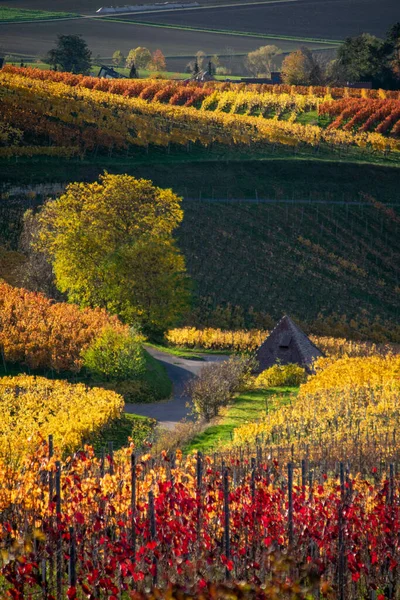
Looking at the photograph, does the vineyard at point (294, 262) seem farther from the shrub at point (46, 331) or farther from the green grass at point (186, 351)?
the shrub at point (46, 331)

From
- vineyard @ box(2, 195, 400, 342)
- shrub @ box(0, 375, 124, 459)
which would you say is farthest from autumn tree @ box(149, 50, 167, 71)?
shrub @ box(0, 375, 124, 459)

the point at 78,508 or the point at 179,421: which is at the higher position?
the point at 78,508

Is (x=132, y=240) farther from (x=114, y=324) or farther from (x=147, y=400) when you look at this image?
(x=147, y=400)

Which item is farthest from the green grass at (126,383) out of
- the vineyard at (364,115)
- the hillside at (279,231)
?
the vineyard at (364,115)

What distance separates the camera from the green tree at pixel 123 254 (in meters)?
49.7

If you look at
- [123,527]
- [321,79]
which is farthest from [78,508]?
[321,79]

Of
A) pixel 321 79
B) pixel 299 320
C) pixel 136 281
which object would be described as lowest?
pixel 299 320

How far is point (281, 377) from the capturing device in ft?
140

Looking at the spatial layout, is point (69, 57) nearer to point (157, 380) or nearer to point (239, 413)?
point (157, 380)

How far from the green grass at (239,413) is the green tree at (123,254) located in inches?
337

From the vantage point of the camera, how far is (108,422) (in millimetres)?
33562

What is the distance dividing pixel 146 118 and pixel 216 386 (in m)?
59.2

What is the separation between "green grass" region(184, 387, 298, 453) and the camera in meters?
31.8

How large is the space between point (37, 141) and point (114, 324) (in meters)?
40.3
